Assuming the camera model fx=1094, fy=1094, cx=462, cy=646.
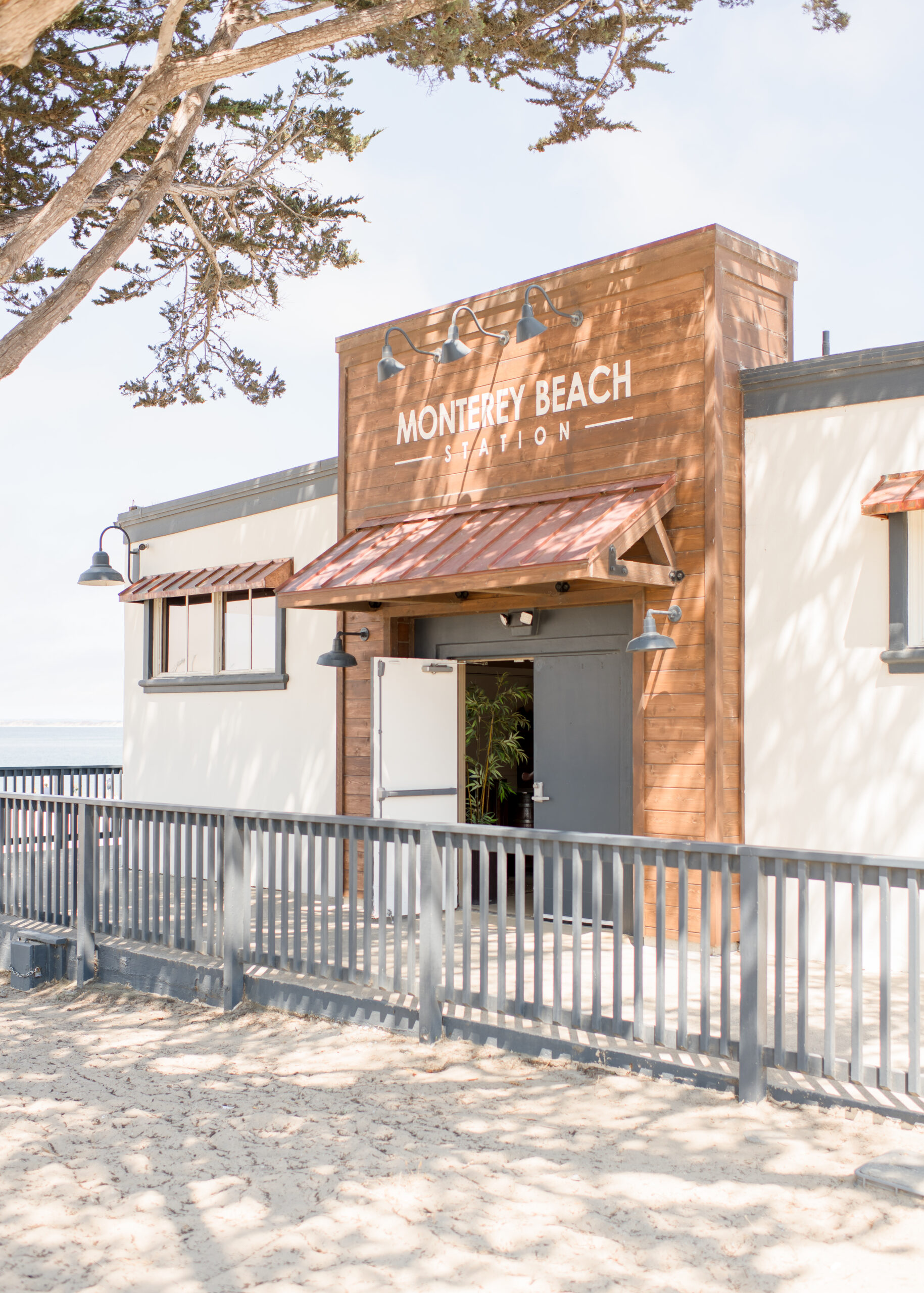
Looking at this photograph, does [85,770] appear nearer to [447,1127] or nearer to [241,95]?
[241,95]

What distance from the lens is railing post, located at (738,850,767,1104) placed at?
4.26 meters

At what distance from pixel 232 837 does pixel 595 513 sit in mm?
3093

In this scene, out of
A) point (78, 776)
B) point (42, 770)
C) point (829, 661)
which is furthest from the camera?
point (78, 776)

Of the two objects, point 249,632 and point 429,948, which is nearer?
point 429,948

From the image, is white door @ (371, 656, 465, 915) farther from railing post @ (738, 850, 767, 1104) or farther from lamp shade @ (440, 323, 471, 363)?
railing post @ (738, 850, 767, 1104)

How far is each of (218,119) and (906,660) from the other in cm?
623

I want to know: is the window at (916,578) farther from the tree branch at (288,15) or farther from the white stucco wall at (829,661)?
the tree branch at (288,15)

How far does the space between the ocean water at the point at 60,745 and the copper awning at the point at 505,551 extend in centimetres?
3768

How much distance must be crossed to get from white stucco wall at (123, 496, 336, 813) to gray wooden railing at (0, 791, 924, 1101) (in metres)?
1.92

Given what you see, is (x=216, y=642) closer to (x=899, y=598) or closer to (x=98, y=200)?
(x=98, y=200)

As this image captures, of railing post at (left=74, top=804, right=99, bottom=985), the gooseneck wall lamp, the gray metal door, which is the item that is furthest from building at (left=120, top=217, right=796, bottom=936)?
railing post at (left=74, top=804, right=99, bottom=985)

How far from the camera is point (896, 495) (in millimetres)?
6484

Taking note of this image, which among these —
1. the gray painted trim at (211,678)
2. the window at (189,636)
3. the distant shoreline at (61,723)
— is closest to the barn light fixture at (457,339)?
the gray painted trim at (211,678)

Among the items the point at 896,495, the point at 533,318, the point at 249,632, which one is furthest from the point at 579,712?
the point at 249,632
